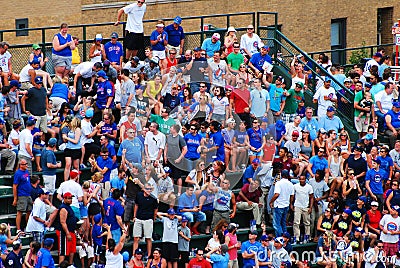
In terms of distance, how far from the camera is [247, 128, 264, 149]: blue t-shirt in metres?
30.8

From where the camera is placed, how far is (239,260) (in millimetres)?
29578

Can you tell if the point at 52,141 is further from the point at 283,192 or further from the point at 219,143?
the point at 283,192

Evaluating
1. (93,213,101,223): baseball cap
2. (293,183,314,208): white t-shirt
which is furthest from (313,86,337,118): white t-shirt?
(93,213,101,223): baseball cap

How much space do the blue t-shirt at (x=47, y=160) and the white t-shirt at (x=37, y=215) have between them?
3.90 feet

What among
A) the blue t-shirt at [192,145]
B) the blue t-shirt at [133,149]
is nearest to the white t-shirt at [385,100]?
the blue t-shirt at [192,145]

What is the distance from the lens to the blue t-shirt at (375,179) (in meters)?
31.3

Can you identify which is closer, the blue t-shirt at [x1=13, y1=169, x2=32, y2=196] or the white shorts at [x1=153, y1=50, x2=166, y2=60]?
the blue t-shirt at [x1=13, y1=169, x2=32, y2=196]

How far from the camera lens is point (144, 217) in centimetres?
2870

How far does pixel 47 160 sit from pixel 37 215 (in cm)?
145

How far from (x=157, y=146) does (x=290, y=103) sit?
4411mm

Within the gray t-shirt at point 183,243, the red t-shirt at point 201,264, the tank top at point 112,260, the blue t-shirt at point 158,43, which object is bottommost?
the red t-shirt at point 201,264

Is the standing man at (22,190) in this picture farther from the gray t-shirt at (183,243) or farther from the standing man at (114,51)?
the standing man at (114,51)

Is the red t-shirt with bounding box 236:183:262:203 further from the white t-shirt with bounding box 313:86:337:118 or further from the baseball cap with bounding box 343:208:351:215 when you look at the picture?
the white t-shirt with bounding box 313:86:337:118

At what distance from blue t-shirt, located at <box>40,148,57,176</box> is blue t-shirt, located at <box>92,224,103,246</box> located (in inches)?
58.8
